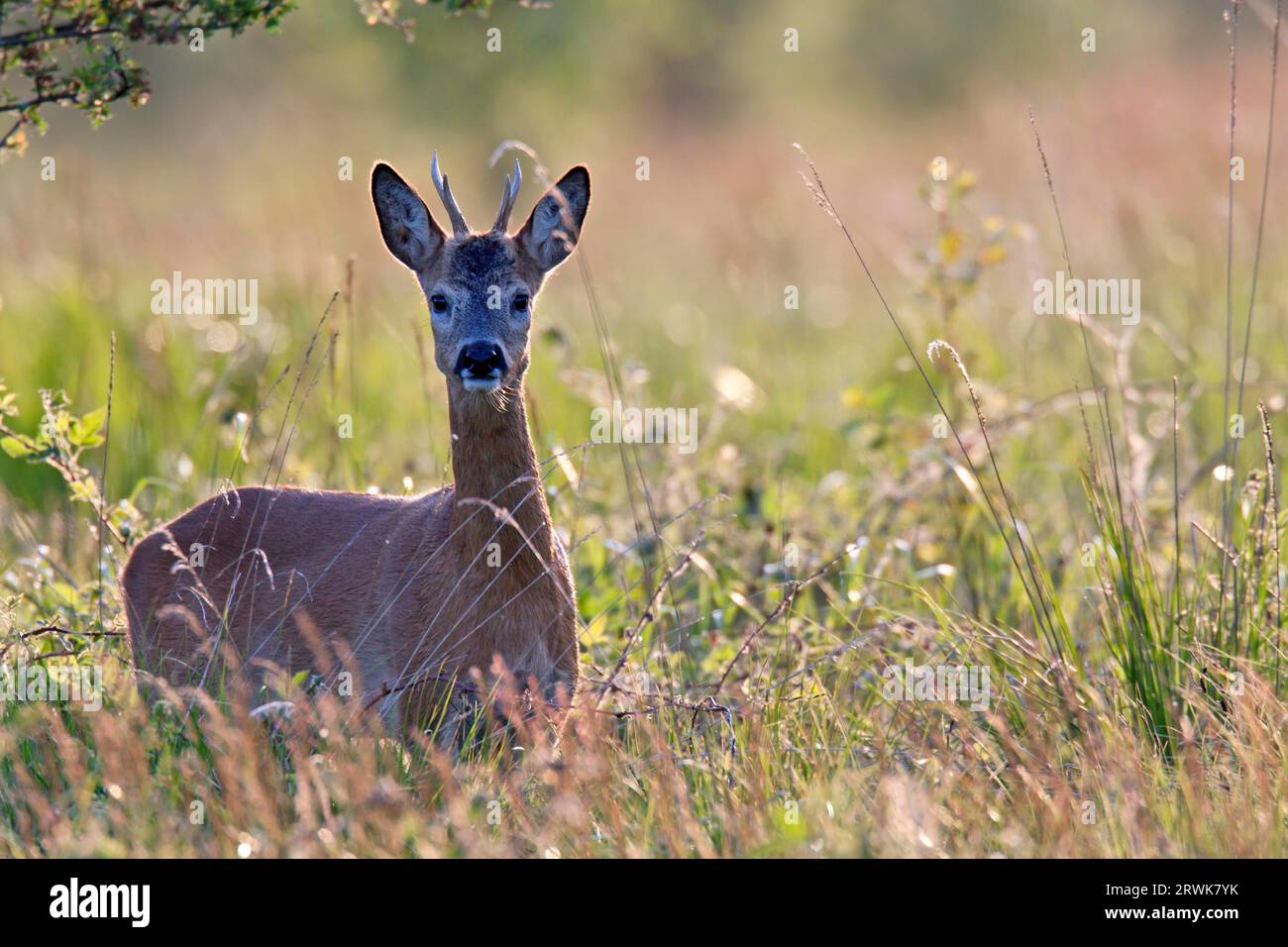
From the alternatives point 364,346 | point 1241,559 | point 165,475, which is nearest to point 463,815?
point 1241,559

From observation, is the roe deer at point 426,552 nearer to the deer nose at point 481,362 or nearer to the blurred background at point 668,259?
the deer nose at point 481,362

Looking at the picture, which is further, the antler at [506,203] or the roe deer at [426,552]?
the antler at [506,203]

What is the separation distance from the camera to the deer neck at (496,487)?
16.5ft

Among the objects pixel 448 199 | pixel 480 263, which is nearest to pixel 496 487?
pixel 480 263

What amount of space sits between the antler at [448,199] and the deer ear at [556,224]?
192 mm

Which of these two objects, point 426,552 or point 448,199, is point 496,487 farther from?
point 448,199

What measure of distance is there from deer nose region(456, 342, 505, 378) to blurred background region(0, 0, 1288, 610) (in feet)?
2.07

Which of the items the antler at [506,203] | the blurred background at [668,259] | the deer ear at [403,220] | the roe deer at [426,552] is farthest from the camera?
the blurred background at [668,259]

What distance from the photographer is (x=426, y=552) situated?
5.20 meters

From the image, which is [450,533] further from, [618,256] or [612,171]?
[612,171]

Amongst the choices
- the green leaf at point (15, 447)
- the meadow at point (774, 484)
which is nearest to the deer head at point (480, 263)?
the meadow at point (774, 484)

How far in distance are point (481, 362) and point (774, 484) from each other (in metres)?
3.12

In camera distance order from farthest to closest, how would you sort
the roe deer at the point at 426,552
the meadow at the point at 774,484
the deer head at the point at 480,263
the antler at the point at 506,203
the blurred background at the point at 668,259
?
the blurred background at the point at 668,259 < the antler at the point at 506,203 < the deer head at the point at 480,263 < the roe deer at the point at 426,552 < the meadow at the point at 774,484

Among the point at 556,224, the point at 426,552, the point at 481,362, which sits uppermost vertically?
the point at 556,224
